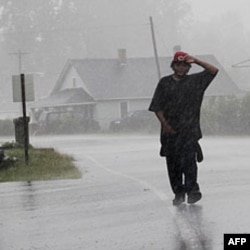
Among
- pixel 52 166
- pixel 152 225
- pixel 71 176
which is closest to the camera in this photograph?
pixel 152 225

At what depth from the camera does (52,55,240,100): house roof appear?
65.0 m

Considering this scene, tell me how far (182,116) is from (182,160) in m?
0.52

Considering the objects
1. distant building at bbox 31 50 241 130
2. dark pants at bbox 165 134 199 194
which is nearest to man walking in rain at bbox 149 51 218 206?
dark pants at bbox 165 134 199 194

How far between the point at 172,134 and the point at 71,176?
5.91 m

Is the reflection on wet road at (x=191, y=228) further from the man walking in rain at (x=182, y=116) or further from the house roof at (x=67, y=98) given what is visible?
the house roof at (x=67, y=98)

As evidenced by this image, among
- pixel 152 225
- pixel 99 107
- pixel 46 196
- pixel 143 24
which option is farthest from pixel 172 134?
pixel 143 24

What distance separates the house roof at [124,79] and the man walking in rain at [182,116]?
54310 mm

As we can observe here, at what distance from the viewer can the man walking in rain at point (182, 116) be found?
30.8ft

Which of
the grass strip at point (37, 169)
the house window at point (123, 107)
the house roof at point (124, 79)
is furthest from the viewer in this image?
the house roof at point (124, 79)

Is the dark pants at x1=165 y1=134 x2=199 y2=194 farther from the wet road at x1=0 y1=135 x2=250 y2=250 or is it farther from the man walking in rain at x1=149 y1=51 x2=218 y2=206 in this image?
the wet road at x1=0 y1=135 x2=250 y2=250

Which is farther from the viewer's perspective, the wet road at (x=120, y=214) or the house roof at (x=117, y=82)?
the house roof at (x=117, y=82)

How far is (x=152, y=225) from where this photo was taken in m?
8.26

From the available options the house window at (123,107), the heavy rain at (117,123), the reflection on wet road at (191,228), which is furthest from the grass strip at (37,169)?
→ the house window at (123,107)

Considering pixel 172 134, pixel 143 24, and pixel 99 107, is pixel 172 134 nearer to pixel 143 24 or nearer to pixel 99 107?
pixel 99 107
